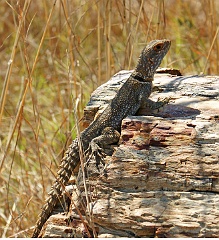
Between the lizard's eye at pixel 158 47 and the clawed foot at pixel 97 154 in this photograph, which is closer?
the clawed foot at pixel 97 154

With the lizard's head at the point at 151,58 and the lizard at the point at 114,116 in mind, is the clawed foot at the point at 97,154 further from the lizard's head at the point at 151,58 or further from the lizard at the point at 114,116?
the lizard's head at the point at 151,58

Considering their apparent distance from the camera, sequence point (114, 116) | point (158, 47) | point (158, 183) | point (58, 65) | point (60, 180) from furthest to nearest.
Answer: point (58, 65), point (158, 47), point (114, 116), point (60, 180), point (158, 183)

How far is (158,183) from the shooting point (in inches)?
119

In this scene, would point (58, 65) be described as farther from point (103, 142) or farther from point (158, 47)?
point (103, 142)

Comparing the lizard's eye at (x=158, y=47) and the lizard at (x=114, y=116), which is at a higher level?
the lizard's eye at (x=158, y=47)

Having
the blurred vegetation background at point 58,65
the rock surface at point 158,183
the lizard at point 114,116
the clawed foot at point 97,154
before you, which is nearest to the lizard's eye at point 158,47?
the lizard at point 114,116

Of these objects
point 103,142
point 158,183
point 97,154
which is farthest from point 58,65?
point 158,183

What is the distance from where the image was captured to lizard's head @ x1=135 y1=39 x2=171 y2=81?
4.05m

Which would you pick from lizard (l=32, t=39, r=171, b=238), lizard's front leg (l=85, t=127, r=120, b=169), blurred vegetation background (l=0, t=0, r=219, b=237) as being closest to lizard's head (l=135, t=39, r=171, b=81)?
lizard (l=32, t=39, r=171, b=238)

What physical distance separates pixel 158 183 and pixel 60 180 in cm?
83

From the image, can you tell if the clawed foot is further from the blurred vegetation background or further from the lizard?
the blurred vegetation background

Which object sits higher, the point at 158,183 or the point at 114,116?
A: the point at 114,116

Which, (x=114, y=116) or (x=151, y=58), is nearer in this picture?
(x=114, y=116)

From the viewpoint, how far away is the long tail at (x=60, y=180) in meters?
3.51
